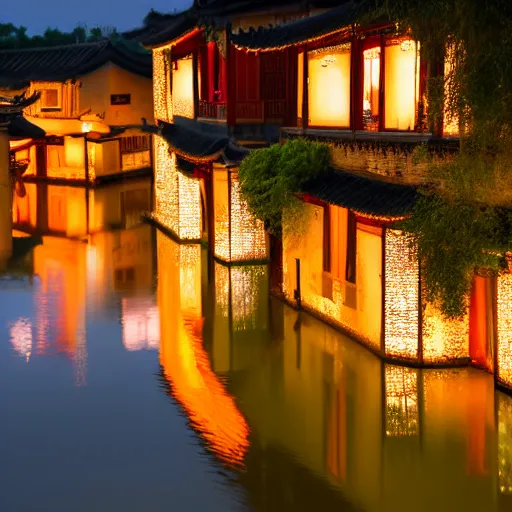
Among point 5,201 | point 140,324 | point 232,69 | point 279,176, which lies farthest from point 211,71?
point 5,201

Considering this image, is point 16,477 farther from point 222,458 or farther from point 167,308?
point 167,308

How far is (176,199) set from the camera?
3030 cm

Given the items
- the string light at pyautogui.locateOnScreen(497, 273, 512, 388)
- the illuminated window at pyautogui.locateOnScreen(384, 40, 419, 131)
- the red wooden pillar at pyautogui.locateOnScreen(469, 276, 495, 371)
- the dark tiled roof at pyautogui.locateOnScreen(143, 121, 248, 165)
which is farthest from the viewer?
the dark tiled roof at pyautogui.locateOnScreen(143, 121, 248, 165)

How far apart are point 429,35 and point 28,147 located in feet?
111

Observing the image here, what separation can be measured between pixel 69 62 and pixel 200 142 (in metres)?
20.4

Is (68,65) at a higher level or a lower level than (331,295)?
higher

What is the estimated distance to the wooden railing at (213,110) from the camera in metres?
26.7

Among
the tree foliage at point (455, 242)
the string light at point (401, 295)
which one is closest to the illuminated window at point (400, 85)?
the string light at point (401, 295)

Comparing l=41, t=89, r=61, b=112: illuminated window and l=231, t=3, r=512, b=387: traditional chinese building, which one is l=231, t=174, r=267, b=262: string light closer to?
l=231, t=3, r=512, b=387: traditional chinese building

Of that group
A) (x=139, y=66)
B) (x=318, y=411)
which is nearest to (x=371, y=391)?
(x=318, y=411)

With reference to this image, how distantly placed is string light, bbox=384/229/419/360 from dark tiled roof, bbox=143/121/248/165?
7576mm

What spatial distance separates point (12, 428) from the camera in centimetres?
1530

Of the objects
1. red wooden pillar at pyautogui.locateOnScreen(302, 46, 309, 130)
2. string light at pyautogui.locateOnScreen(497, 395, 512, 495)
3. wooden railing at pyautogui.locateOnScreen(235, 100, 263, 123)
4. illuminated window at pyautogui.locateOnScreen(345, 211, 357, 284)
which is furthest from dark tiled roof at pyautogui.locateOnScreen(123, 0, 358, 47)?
string light at pyautogui.locateOnScreen(497, 395, 512, 495)

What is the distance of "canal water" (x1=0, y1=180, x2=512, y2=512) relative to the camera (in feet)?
42.7
